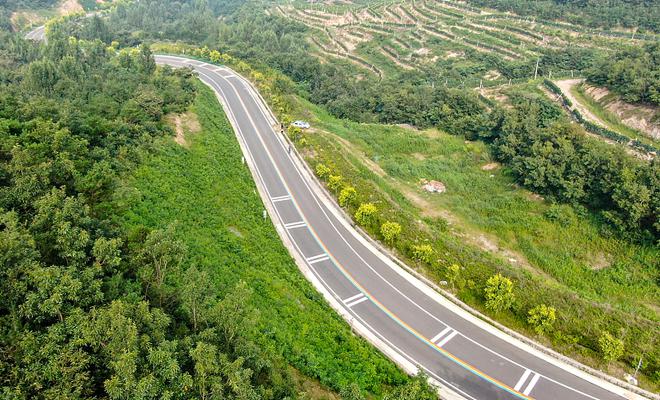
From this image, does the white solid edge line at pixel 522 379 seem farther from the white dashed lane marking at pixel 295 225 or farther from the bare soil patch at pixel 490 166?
the bare soil patch at pixel 490 166

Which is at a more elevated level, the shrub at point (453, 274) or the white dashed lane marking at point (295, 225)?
the shrub at point (453, 274)

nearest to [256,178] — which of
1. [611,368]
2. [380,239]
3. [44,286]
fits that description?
[380,239]

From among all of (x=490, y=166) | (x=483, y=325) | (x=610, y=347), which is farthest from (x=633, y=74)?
(x=483, y=325)

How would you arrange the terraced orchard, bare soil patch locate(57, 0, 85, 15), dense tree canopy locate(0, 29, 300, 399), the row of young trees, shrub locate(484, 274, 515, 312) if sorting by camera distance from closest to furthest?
dense tree canopy locate(0, 29, 300, 399) → shrub locate(484, 274, 515, 312) → the terraced orchard → the row of young trees → bare soil patch locate(57, 0, 85, 15)

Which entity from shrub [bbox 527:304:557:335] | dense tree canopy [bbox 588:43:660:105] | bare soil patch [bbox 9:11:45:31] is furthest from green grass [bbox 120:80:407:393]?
bare soil patch [bbox 9:11:45:31]

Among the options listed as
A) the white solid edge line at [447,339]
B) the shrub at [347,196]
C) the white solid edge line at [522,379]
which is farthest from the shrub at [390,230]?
the white solid edge line at [522,379]

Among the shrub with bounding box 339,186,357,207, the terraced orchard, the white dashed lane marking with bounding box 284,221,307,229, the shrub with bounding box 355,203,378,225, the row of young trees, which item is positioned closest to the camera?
the shrub with bounding box 355,203,378,225

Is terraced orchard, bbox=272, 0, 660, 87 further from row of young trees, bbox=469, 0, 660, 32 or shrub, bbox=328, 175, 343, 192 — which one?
shrub, bbox=328, 175, 343, 192

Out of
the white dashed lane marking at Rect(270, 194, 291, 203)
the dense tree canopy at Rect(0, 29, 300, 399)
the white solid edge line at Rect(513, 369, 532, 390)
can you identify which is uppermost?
the dense tree canopy at Rect(0, 29, 300, 399)
